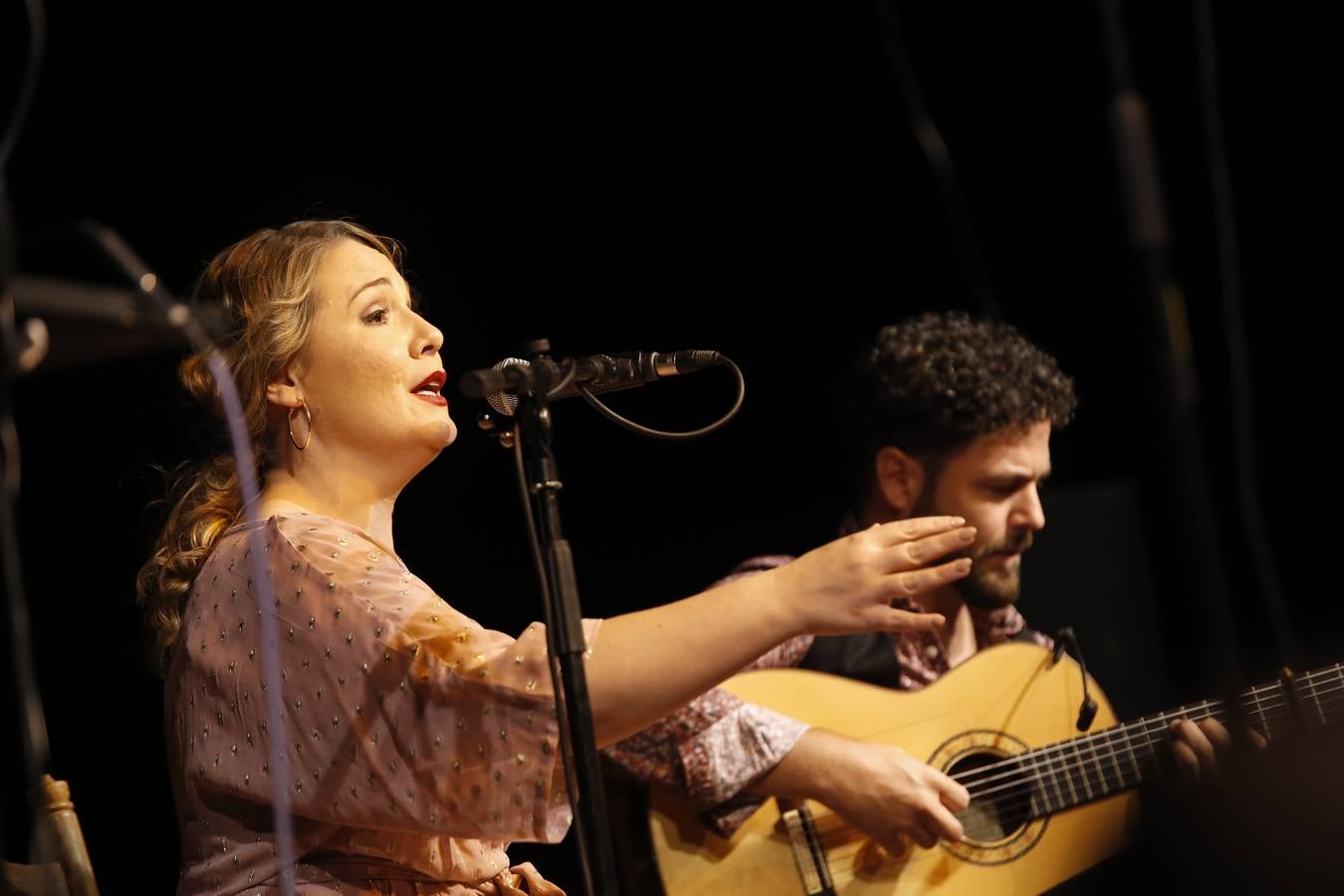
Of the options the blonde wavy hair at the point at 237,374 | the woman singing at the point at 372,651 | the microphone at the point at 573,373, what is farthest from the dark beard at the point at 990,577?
the blonde wavy hair at the point at 237,374

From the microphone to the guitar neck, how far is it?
4.19ft

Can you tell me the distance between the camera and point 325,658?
1856 mm

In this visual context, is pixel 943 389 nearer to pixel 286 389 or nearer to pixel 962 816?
pixel 962 816

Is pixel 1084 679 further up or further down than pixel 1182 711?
further up

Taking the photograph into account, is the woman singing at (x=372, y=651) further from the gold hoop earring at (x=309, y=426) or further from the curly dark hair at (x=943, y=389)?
the curly dark hair at (x=943, y=389)

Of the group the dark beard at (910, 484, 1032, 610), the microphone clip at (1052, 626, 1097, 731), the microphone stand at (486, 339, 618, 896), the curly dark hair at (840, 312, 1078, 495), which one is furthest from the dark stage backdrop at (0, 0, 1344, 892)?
the microphone stand at (486, 339, 618, 896)

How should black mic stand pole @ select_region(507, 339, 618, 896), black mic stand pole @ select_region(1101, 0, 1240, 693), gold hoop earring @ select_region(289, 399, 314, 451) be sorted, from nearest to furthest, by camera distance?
1. black mic stand pole @ select_region(1101, 0, 1240, 693)
2. black mic stand pole @ select_region(507, 339, 618, 896)
3. gold hoop earring @ select_region(289, 399, 314, 451)

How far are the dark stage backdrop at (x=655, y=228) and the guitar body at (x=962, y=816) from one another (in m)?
0.75

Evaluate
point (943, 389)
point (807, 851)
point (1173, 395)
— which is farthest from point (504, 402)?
point (943, 389)

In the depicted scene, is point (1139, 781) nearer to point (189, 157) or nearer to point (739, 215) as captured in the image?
point (739, 215)

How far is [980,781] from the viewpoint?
2.81 meters

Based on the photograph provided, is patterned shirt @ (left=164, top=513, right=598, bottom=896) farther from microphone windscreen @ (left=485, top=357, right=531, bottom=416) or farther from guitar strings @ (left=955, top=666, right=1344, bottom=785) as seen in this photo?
guitar strings @ (left=955, top=666, right=1344, bottom=785)

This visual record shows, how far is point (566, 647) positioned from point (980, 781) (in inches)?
56.2

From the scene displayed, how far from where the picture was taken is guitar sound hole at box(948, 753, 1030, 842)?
280 centimetres
